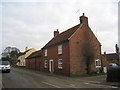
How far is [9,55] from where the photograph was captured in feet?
277

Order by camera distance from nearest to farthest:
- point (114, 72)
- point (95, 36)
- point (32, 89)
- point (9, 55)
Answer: point (32, 89)
point (114, 72)
point (95, 36)
point (9, 55)

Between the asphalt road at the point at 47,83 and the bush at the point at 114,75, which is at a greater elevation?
the bush at the point at 114,75

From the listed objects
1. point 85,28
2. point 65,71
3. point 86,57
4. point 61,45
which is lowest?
point 65,71

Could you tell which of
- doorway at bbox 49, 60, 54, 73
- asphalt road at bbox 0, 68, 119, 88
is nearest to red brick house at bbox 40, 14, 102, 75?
doorway at bbox 49, 60, 54, 73

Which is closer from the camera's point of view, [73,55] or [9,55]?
[73,55]

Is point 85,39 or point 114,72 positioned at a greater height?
point 85,39

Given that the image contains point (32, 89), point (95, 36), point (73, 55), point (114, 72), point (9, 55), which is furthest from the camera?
point (9, 55)

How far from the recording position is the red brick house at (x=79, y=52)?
25156mm

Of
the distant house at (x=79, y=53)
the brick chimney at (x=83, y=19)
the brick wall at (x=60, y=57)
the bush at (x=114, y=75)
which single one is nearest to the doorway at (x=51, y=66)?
the brick wall at (x=60, y=57)

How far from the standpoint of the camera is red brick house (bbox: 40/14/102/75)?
25156 mm

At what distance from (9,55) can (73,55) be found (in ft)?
217

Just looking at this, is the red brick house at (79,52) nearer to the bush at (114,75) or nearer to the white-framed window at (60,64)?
the white-framed window at (60,64)

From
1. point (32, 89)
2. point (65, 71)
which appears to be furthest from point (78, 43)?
point (32, 89)

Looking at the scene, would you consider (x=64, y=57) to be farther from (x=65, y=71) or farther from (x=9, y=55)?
(x=9, y=55)
